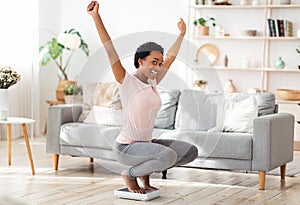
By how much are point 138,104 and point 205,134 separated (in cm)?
128

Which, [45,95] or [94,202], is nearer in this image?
[94,202]

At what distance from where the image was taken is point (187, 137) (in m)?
4.39

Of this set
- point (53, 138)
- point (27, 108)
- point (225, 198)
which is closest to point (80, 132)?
point (53, 138)

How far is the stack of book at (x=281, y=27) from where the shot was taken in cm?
733

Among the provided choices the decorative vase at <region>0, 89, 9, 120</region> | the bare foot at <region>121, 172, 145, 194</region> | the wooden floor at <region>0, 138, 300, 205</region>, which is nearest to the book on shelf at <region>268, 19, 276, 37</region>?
the wooden floor at <region>0, 138, 300, 205</region>

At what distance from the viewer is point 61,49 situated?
7.80 meters

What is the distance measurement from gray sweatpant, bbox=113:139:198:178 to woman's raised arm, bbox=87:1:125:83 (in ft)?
1.55

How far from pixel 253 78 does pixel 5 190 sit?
409 centimetres

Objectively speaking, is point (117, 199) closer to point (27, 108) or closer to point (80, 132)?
point (80, 132)

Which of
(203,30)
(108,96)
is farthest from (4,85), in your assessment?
(203,30)

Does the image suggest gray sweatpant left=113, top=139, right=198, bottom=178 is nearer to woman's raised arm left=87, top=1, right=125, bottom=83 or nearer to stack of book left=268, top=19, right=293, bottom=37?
woman's raised arm left=87, top=1, right=125, bottom=83

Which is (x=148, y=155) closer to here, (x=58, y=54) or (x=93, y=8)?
(x=93, y=8)

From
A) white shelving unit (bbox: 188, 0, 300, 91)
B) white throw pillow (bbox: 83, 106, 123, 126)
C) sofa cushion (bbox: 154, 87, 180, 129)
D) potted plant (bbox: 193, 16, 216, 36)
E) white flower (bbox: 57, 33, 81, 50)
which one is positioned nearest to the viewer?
white throw pillow (bbox: 83, 106, 123, 126)

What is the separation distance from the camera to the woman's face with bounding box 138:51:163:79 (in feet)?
13.0
